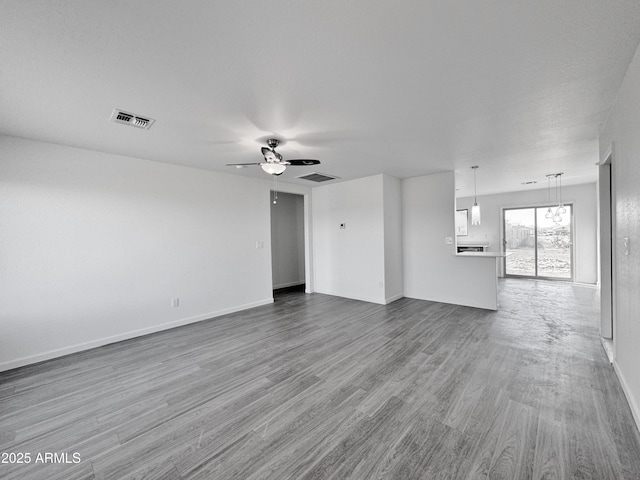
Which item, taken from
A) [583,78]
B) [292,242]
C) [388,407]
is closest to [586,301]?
[583,78]

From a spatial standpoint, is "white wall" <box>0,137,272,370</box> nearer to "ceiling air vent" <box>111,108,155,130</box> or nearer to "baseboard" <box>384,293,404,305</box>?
"ceiling air vent" <box>111,108,155,130</box>

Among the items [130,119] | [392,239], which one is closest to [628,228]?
[392,239]

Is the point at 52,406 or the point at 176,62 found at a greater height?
the point at 176,62

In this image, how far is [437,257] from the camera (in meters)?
5.25

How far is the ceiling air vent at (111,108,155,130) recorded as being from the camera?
2468 mm

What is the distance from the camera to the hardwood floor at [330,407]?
159cm

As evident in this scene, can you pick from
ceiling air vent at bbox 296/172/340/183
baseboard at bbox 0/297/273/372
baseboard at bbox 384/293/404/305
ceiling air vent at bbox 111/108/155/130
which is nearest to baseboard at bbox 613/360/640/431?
baseboard at bbox 384/293/404/305

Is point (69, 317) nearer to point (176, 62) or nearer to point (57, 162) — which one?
point (57, 162)

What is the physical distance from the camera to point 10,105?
2270 millimetres

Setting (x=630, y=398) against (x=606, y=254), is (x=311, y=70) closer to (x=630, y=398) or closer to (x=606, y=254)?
(x=630, y=398)

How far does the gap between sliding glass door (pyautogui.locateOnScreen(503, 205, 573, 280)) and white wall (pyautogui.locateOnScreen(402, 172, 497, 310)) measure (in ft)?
11.9

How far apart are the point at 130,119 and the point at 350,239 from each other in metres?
4.22

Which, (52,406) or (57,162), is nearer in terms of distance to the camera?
(52,406)

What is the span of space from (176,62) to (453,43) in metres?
1.83
